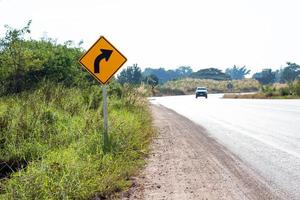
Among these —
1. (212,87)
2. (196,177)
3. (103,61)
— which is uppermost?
(212,87)

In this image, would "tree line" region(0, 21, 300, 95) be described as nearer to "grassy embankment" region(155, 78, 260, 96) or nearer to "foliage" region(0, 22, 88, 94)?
"foliage" region(0, 22, 88, 94)

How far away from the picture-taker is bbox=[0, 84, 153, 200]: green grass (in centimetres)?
612

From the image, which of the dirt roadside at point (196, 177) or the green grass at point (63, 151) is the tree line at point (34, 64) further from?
the dirt roadside at point (196, 177)

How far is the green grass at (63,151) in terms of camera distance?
6.12m

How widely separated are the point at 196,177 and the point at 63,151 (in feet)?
7.91

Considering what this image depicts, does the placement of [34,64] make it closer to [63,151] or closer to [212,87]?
[63,151]

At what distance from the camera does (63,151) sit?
26.3 feet

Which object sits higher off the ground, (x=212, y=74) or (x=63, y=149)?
(x=212, y=74)

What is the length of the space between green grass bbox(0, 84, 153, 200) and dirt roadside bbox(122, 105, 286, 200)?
37 centimetres

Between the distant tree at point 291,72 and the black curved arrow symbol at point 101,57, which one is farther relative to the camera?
the distant tree at point 291,72

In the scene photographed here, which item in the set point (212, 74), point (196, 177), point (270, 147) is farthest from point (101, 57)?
point (212, 74)

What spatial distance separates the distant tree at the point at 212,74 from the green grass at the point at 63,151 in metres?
149

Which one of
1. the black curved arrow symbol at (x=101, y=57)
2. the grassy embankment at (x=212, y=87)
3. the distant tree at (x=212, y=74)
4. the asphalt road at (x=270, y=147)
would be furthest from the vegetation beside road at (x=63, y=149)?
the distant tree at (x=212, y=74)

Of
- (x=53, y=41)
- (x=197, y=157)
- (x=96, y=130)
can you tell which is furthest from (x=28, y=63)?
(x=197, y=157)
